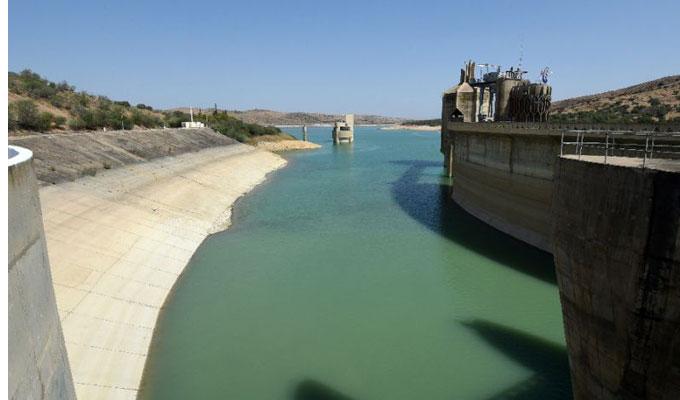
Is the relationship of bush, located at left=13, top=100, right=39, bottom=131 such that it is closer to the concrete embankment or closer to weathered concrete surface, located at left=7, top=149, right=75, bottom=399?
the concrete embankment

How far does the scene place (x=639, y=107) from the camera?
72.4 metres

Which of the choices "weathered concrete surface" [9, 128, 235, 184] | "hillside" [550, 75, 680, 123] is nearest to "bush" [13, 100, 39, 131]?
"weathered concrete surface" [9, 128, 235, 184]

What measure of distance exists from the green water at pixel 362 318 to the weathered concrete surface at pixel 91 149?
9.45 m

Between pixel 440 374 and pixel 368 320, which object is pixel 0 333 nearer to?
pixel 440 374

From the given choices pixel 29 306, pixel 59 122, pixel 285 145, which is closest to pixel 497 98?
pixel 29 306

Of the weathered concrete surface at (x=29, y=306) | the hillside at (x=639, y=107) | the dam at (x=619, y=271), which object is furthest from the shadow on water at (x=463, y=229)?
the hillside at (x=639, y=107)

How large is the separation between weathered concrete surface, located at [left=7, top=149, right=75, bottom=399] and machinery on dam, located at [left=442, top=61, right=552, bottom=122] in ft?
105

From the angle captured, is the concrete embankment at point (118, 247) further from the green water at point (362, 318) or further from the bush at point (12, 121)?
the bush at point (12, 121)

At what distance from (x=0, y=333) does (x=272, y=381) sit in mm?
7641

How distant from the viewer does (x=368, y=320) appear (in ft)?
46.7

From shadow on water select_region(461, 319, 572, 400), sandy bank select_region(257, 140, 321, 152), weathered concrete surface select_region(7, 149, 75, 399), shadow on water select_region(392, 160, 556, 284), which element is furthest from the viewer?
sandy bank select_region(257, 140, 321, 152)

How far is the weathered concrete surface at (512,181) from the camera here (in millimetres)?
21547

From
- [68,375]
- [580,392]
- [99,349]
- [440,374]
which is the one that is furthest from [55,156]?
[580,392]

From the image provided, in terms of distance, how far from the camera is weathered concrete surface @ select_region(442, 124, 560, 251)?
21547 mm
